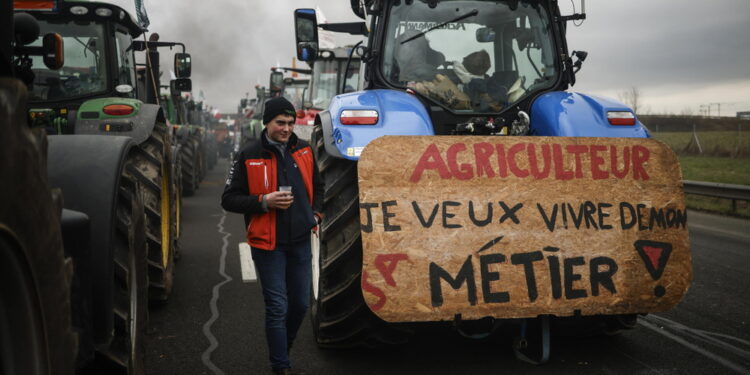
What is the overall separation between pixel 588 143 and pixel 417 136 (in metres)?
1.07

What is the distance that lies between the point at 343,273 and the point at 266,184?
2.36 ft

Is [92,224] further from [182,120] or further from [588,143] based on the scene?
[182,120]

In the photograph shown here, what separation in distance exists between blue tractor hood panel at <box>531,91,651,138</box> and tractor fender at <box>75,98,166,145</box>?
12.4 feet

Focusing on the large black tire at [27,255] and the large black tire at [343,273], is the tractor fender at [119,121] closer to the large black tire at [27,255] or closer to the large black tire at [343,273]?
the large black tire at [343,273]

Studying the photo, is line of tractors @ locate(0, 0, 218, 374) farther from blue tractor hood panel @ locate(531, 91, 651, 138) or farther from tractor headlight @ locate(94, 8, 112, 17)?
blue tractor hood panel @ locate(531, 91, 651, 138)

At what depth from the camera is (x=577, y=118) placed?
16.6 ft

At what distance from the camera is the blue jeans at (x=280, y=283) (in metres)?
4.57

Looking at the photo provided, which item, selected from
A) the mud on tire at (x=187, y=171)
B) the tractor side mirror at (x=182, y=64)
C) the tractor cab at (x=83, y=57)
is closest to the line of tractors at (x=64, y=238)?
the tractor cab at (x=83, y=57)

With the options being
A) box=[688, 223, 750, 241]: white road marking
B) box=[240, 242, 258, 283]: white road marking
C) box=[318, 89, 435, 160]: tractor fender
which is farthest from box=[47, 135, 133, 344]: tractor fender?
box=[688, 223, 750, 241]: white road marking

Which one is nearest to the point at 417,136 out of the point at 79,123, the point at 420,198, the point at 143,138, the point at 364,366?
the point at 420,198

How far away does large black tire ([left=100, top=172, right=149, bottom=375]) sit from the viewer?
11.0 ft

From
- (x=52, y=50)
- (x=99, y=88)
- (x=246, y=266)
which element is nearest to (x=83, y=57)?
(x=99, y=88)

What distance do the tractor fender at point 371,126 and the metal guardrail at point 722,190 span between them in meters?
9.51

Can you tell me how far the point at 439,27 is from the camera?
589 cm
